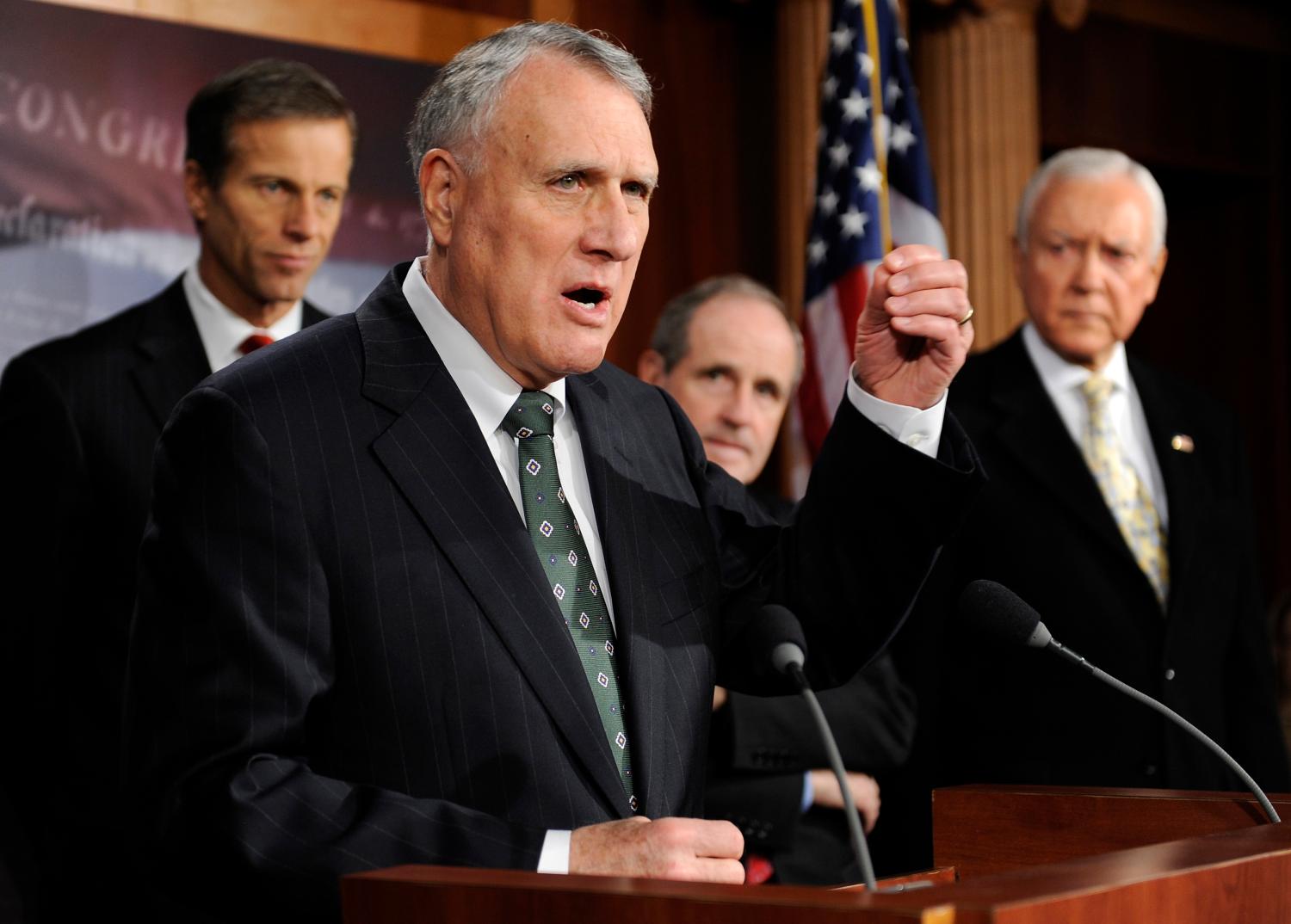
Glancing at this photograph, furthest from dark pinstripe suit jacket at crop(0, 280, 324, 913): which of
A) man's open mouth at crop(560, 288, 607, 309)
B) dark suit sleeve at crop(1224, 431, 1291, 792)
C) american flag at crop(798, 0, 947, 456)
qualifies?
dark suit sleeve at crop(1224, 431, 1291, 792)

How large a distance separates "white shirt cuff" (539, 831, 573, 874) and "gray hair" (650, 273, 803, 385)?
1.97 metres

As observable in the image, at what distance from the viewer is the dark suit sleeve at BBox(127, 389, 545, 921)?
156cm

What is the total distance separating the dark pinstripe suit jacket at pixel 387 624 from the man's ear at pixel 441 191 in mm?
113

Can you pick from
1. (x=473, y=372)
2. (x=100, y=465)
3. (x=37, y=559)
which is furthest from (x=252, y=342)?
(x=473, y=372)

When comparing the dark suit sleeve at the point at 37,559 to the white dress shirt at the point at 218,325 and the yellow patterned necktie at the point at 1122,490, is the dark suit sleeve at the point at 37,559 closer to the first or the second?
the white dress shirt at the point at 218,325

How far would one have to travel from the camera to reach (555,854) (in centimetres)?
153

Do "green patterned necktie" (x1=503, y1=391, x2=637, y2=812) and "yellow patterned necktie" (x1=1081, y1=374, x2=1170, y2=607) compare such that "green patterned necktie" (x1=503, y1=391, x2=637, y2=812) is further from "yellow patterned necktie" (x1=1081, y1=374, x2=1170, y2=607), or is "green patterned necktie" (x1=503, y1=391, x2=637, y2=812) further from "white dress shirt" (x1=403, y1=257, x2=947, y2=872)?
"yellow patterned necktie" (x1=1081, y1=374, x2=1170, y2=607)

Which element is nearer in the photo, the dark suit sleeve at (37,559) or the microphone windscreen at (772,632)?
the microphone windscreen at (772,632)

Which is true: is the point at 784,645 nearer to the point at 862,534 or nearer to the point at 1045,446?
the point at 862,534

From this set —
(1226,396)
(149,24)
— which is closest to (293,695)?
(149,24)

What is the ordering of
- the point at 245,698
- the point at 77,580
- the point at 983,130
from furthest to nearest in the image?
the point at 983,130 → the point at 77,580 → the point at 245,698

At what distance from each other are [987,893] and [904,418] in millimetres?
837

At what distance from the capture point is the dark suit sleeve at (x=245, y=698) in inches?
61.3

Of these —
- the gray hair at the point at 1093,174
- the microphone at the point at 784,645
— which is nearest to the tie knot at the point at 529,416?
the microphone at the point at 784,645
